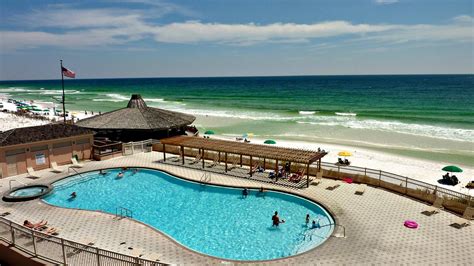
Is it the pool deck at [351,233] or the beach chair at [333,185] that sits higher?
the beach chair at [333,185]

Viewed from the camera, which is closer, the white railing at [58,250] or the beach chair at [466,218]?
the white railing at [58,250]

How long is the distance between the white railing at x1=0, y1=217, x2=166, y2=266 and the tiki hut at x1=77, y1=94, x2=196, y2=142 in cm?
1631

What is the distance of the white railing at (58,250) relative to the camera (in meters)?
10.5

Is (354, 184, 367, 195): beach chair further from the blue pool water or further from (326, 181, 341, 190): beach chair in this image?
the blue pool water

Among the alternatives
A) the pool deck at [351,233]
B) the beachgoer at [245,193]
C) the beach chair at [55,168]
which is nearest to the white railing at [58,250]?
the pool deck at [351,233]

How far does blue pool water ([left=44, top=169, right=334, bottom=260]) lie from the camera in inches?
551

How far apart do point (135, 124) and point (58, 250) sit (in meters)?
17.8

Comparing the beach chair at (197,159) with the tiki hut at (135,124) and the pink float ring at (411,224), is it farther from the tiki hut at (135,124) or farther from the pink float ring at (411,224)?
the pink float ring at (411,224)

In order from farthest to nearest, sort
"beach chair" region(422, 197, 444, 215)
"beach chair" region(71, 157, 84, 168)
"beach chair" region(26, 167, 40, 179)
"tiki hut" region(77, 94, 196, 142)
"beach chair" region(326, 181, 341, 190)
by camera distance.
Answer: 1. "tiki hut" region(77, 94, 196, 142)
2. "beach chair" region(71, 157, 84, 168)
3. "beach chair" region(26, 167, 40, 179)
4. "beach chair" region(326, 181, 341, 190)
5. "beach chair" region(422, 197, 444, 215)

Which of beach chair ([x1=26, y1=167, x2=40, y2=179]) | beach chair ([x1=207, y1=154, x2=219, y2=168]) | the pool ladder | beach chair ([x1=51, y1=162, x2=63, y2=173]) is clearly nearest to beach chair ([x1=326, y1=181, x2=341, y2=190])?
beach chair ([x1=207, y1=154, x2=219, y2=168])

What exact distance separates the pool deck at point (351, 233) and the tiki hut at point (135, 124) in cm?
1071

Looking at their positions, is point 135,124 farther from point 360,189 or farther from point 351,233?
point 351,233

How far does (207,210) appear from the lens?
17.8 metres

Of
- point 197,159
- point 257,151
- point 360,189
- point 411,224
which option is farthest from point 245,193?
point 411,224
